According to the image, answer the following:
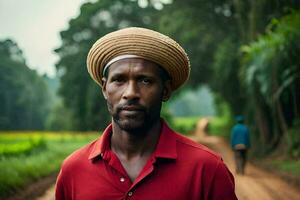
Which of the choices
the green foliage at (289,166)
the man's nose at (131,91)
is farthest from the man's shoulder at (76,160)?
the green foliage at (289,166)

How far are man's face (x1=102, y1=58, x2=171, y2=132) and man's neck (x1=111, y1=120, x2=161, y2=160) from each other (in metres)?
0.06

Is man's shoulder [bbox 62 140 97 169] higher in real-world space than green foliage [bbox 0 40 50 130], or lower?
lower

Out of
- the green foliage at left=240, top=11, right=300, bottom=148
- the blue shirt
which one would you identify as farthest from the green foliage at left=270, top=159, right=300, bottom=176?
the green foliage at left=240, top=11, right=300, bottom=148

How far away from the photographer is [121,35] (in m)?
2.76

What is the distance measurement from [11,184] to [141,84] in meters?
8.41

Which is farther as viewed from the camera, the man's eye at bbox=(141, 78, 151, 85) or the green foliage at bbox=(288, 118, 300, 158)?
the green foliage at bbox=(288, 118, 300, 158)

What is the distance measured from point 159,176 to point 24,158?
38.9 feet

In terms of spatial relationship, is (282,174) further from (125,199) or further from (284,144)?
(125,199)

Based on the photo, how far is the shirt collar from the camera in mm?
2666

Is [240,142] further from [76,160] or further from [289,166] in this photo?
[76,160]

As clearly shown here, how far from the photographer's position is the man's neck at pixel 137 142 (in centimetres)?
281

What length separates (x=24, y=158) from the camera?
13.9 metres

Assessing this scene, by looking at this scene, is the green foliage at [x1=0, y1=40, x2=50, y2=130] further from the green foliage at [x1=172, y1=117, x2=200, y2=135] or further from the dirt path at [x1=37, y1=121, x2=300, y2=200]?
the green foliage at [x1=172, y1=117, x2=200, y2=135]

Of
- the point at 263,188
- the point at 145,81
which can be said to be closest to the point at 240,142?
the point at 263,188
